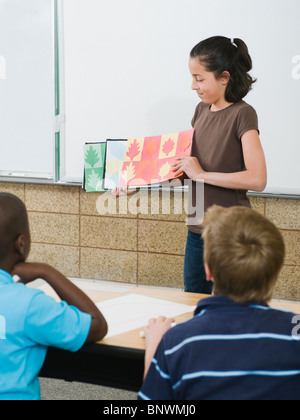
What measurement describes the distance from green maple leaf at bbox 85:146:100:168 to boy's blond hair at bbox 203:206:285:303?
126 centimetres

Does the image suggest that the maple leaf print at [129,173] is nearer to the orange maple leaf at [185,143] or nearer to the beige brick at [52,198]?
→ the orange maple leaf at [185,143]

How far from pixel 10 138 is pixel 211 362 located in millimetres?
3595

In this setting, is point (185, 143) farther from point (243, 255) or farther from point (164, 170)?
point (243, 255)

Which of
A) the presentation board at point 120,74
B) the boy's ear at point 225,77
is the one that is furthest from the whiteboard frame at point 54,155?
the boy's ear at point 225,77

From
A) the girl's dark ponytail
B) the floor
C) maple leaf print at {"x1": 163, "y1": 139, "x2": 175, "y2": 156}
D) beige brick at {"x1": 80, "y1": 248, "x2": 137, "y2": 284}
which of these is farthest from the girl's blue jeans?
beige brick at {"x1": 80, "y1": 248, "x2": 137, "y2": 284}

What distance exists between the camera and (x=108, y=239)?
4152 millimetres

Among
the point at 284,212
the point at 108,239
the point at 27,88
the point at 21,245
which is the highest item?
the point at 27,88

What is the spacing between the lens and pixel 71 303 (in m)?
1.39

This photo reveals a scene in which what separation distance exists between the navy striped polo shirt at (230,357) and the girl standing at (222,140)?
0.93m

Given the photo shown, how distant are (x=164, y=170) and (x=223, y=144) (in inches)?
10.1

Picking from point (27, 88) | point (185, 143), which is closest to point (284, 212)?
point (185, 143)

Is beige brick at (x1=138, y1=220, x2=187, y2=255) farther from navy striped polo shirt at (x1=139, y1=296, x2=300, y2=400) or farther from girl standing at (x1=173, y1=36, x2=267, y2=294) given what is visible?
navy striped polo shirt at (x1=139, y1=296, x2=300, y2=400)

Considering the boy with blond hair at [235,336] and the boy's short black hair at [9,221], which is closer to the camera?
the boy with blond hair at [235,336]

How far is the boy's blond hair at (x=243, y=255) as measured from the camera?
1050 mm
